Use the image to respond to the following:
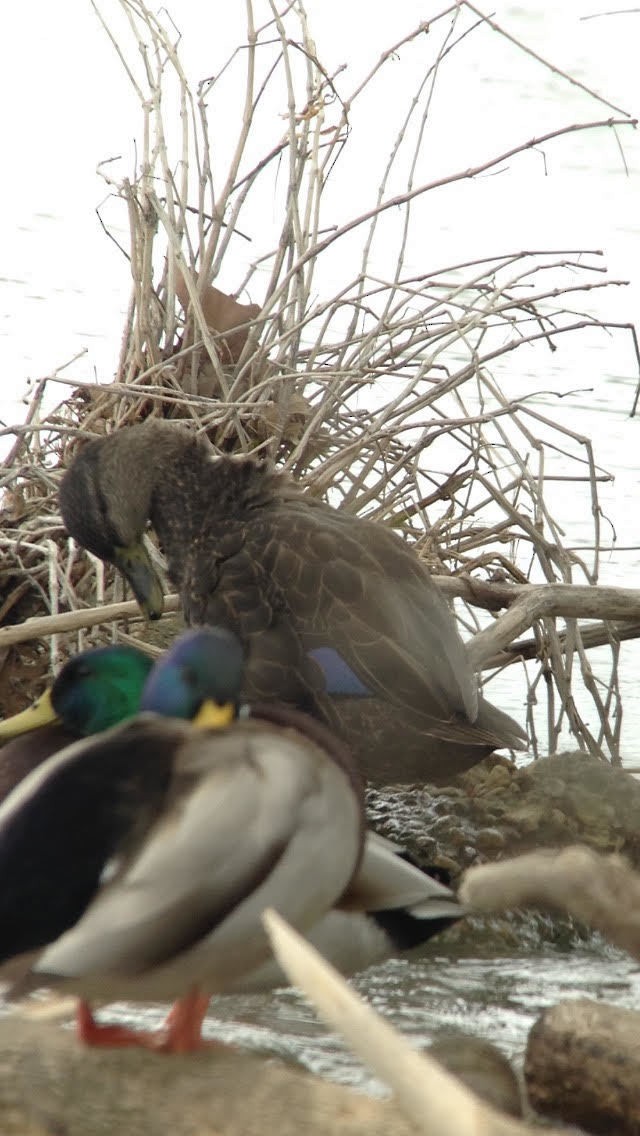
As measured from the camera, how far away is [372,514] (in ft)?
11.0

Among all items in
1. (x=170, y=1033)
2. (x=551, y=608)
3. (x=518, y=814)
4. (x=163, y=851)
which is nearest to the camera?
(x=163, y=851)

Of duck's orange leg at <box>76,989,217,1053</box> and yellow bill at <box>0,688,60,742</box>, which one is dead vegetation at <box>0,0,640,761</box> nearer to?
yellow bill at <box>0,688,60,742</box>

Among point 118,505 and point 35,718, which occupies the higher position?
point 118,505

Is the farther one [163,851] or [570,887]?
[570,887]

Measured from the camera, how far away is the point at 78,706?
1.87 metres

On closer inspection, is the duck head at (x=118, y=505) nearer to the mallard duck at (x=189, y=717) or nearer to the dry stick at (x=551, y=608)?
the dry stick at (x=551, y=608)

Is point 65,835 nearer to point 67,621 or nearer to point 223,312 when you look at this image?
point 67,621

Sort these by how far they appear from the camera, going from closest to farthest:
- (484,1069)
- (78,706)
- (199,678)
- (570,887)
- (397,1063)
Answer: (397,1063) → (199,678) → (570,887) → (78,706) → (484,1069)

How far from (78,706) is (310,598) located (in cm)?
68

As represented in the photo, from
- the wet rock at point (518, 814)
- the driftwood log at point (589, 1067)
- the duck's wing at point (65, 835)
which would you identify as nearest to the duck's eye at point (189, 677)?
the duck's wing at point (65, 835)

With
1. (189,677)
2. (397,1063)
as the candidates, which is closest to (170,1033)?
(189,677)

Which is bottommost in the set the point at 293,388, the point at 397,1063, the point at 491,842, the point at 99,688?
the point at 491,842

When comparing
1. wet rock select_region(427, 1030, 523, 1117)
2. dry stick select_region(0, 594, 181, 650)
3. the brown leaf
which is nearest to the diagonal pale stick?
wet rock select_region(427, 1030, 523, 1117)

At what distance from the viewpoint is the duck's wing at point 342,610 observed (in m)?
2.46
